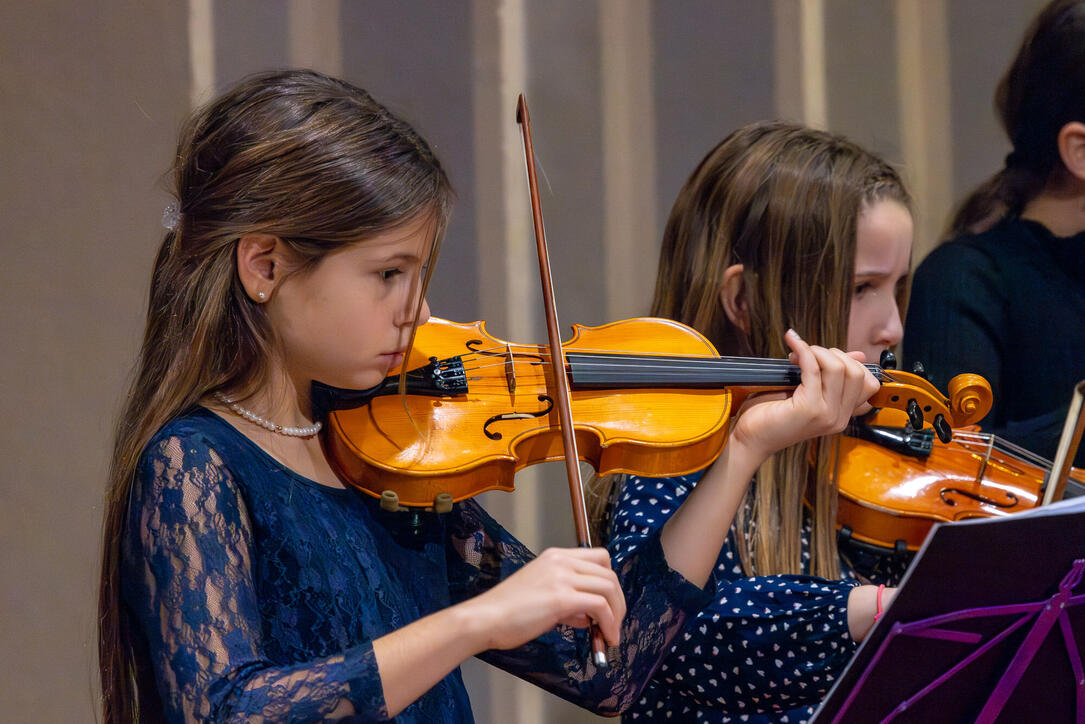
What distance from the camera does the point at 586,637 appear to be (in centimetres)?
130

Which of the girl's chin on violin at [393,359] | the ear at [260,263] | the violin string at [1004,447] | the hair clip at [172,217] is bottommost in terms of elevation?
the violin string at [1004,447]

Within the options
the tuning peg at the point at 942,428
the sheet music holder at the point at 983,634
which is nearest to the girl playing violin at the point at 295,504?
the sheet music holder at the point at 983,634

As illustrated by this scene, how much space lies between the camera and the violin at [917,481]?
1471 millimetres

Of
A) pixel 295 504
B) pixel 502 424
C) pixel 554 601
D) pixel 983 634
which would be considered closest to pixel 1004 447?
pixel 983 634

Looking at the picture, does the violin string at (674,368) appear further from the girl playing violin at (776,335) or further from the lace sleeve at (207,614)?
the lace sleeve at (207,614)

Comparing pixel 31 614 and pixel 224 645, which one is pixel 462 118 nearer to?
pixel 31 614

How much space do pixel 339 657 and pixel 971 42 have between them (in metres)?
2.06

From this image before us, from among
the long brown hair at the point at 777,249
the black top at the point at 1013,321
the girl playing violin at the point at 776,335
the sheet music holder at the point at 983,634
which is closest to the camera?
the sheet music holder at the point at 983,634

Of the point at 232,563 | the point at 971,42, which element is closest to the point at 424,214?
the point at 232,563

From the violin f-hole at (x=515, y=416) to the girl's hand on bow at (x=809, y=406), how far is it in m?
0.25

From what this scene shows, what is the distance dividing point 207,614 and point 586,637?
0.46m

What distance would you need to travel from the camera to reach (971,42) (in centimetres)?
247

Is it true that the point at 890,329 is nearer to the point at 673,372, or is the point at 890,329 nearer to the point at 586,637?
the point at 673,372

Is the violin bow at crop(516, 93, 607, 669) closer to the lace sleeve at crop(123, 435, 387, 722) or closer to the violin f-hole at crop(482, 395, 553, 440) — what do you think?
the violin f-hole at crop(482, 395, 553, 440)
